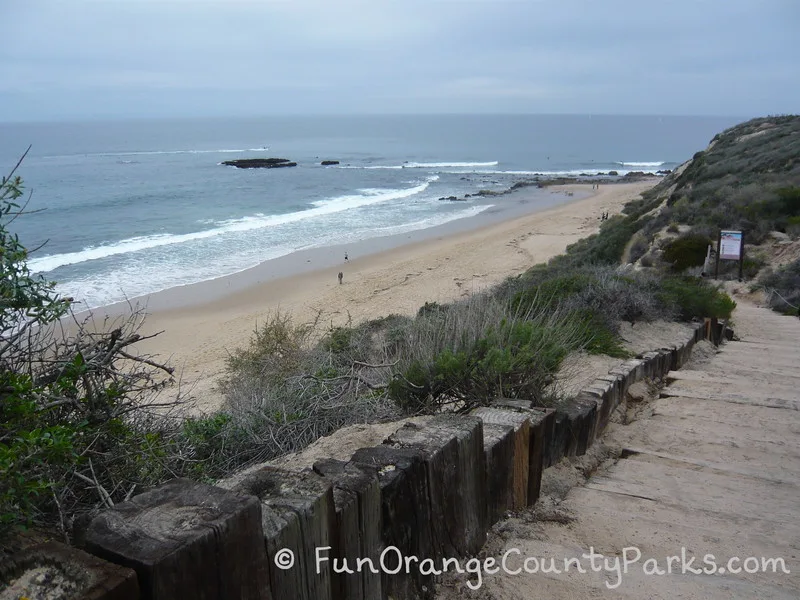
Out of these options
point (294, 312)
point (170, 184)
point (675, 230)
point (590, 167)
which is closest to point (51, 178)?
point (170, 184)

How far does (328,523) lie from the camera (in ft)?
7.07

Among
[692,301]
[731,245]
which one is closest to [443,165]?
[731,245]

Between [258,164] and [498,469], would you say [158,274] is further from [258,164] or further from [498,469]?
[258,164]

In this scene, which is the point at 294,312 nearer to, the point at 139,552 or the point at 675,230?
the point at 675,230

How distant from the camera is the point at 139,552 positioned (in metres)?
1.59

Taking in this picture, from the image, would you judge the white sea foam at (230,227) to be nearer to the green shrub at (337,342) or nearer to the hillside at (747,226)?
the green shrub at (337,342)

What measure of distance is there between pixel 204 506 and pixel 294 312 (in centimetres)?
1830

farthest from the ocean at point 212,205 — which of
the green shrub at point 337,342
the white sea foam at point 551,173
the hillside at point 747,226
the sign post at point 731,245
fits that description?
the hillside at point 747,226

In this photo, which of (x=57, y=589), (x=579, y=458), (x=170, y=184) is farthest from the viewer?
(x=170, y=184)

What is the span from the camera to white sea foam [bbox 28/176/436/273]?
2642 cm

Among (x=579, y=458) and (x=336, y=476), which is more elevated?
(x=336, y=476)
